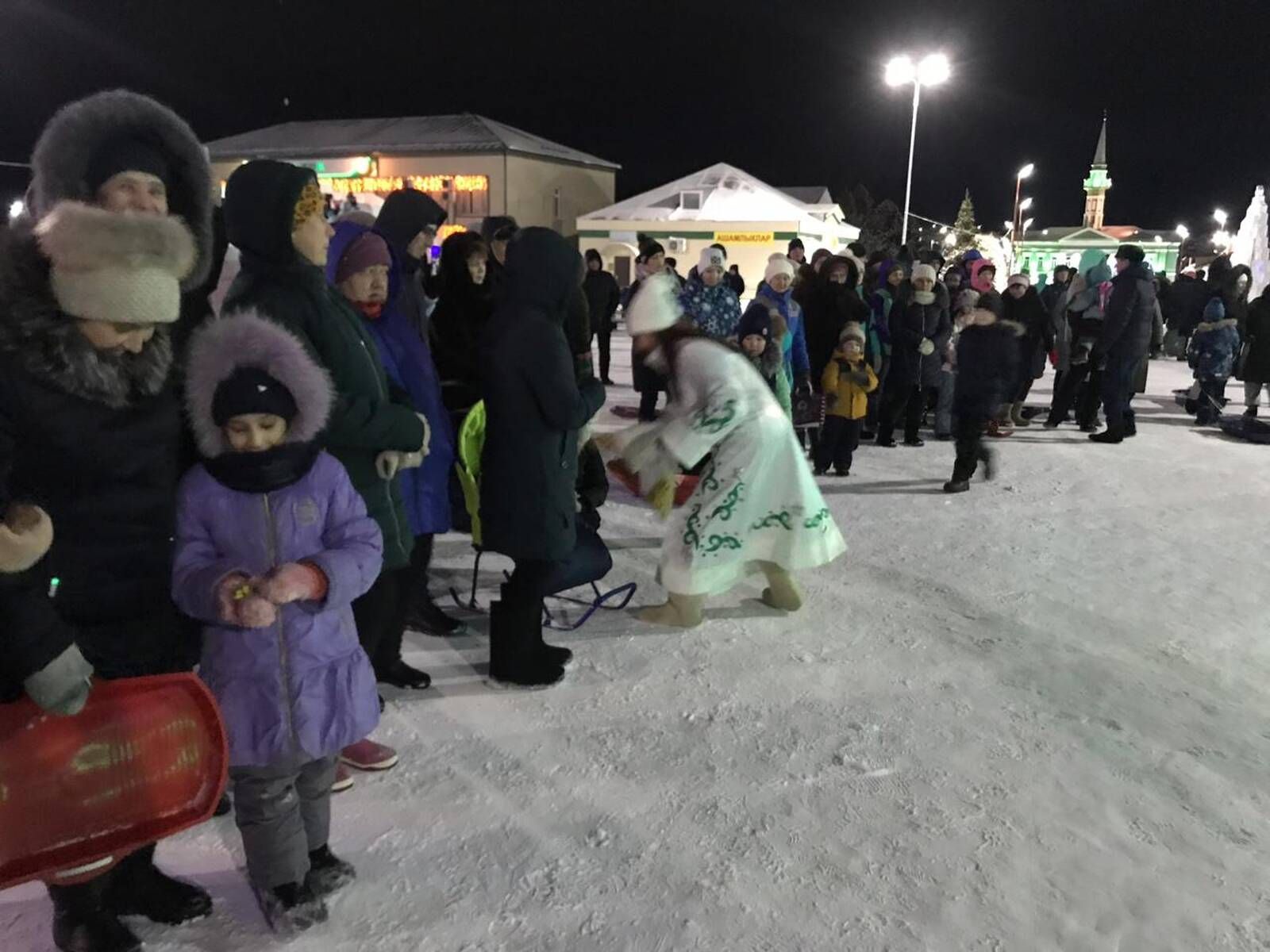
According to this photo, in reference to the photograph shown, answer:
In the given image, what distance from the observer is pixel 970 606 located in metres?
4.41

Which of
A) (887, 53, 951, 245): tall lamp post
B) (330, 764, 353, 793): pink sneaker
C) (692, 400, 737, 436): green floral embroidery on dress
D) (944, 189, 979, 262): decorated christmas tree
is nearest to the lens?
(330, 764, 353, 793): pink sneaker

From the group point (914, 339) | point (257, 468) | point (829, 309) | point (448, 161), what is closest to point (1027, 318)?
point (914, 339)

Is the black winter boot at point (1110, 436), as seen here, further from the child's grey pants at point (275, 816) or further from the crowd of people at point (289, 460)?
the child's grey pants at point (275, 816)

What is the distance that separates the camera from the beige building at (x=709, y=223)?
27.9 metres

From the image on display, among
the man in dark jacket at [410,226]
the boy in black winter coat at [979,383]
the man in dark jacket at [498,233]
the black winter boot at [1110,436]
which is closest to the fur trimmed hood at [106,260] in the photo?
the man in dark jacket at [410,226]

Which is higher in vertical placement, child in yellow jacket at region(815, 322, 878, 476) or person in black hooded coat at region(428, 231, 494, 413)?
person in black hooded coat at region(428, 231, 494, 413)

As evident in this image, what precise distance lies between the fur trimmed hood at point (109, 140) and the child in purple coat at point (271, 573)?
621mm

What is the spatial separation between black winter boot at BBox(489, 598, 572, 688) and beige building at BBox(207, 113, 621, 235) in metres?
32.8

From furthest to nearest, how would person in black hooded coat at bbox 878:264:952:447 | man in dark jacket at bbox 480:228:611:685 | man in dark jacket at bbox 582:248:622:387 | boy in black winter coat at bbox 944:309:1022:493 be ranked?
man in dark jacket at bbox 582:248:622:387
person in black hooded coat at bbox 878:264:952:447
boy in black winter coat at bbox 944:309:1022:493
man in dark jacket at bbox 480:228:611:685

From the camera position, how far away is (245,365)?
1975mm

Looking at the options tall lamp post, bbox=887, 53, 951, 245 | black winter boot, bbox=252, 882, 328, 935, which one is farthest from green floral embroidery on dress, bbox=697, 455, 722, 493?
tall lamp post, bbox=887, 53, 951, 245

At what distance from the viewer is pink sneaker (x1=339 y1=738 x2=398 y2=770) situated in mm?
2902

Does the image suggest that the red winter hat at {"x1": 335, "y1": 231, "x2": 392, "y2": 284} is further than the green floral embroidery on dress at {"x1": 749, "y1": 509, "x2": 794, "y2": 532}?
No

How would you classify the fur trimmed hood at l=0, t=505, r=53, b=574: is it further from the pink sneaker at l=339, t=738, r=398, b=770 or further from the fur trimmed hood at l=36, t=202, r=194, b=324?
the pink sneaker at l=339, t=738, r=398, b=770
